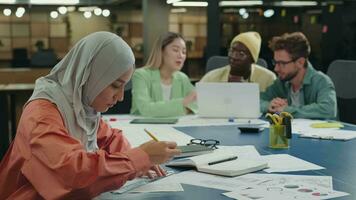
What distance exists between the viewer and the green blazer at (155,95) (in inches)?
128

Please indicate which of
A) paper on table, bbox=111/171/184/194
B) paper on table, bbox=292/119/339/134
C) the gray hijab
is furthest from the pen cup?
the gray hijab

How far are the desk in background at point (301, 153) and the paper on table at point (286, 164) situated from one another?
0.05 m

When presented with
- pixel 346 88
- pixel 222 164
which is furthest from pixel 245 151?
pixel 346 88

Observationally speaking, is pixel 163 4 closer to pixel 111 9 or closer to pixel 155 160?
pixel 111 9

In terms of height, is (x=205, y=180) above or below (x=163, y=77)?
below

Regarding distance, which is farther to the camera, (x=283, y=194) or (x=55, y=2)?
(x=55, y=2)

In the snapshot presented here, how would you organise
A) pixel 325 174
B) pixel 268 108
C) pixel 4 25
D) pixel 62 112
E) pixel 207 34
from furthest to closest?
pixel 4 25 → pixel 207 34 → pixel 268 108 → pixel 325 174 → pixel 62 112

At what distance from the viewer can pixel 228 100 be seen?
122 inches

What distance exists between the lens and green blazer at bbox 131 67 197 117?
3.25 m

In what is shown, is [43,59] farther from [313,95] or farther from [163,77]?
[313,95]

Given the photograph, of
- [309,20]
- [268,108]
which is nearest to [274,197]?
[268,108]

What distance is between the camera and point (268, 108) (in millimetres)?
3295

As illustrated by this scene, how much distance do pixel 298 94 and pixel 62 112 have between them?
2.19m

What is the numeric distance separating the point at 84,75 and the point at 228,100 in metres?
1.65
